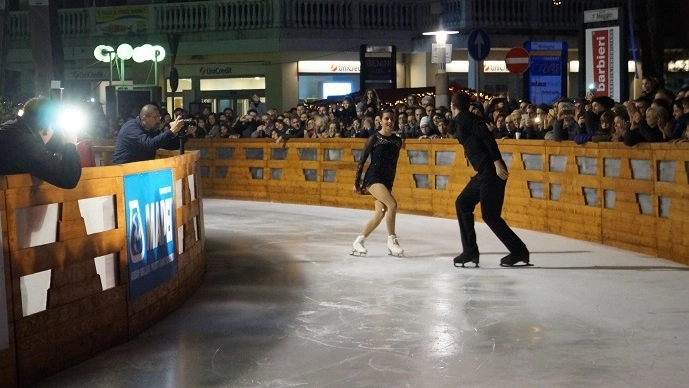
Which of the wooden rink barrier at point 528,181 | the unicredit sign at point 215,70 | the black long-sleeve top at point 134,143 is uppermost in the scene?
the unicredit sign at point 215,70

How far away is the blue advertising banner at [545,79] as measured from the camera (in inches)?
1102

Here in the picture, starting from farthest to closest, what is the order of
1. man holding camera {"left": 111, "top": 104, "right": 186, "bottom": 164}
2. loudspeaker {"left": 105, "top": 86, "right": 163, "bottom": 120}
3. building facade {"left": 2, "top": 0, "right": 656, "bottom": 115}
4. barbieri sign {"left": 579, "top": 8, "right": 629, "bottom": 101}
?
building facade {"left": 2, "top": 0, "right": 656, "bottom": 115}
loudspeaker {"left": 105, "top": 86, "right": 163, "bottom": 120}
barbieri sign {"left": 579, "top": 8, "right": 629, "bottom": 101}
man holding camera {"left": 111, "top": 104, "right": 186, "bottom": 164}

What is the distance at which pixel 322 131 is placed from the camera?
78.4 ft

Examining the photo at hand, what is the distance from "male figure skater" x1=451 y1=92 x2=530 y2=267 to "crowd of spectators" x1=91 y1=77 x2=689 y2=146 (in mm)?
2069

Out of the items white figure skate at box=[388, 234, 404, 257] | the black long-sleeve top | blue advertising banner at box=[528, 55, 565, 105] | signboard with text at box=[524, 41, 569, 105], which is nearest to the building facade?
signboard with text at box=[524, 41, 569, 105]

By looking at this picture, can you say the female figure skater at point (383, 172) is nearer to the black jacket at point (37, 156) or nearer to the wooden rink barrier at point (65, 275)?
the wooden rink barrier at point (65, 275)

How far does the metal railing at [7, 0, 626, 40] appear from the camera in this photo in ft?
122

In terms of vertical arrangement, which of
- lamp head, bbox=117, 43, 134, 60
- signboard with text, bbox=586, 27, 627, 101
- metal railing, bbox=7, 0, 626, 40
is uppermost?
metal railing, bbox=7, 0, 626, 40

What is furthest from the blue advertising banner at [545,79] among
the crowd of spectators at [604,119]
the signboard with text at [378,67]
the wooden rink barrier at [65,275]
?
the wooden rink barrier at [65,275]

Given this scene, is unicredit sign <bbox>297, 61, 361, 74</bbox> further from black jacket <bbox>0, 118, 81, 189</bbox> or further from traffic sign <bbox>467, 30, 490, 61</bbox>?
black jacket <bbox>0, 118, 81, 189</bbox>

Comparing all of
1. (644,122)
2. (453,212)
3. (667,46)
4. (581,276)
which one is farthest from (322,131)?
(667,46)

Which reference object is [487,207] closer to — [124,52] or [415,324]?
[415,324]

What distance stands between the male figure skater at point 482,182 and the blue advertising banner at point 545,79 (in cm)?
1454

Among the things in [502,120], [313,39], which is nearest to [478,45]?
[502,120]
